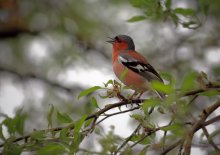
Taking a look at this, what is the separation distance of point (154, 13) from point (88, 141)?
1.64 m

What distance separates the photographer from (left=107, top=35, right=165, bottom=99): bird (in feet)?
17.9

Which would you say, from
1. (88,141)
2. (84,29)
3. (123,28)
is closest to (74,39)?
(84,29)

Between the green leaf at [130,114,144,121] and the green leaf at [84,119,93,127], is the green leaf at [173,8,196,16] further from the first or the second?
the green leaf at [84,119,93,127]

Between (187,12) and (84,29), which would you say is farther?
(84,29)

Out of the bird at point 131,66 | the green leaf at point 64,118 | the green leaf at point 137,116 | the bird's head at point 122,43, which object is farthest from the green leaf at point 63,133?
the bird's head at point 122,43

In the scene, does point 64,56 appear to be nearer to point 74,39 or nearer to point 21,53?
point 74,39

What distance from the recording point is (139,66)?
19.9ft

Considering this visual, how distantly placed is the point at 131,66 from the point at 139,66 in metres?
0.13

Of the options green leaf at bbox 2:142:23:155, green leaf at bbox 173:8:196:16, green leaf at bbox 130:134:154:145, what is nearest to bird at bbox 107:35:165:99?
green leaf at bbox 173:8:196:16

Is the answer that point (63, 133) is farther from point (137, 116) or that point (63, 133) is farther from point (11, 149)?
point (137, 116)

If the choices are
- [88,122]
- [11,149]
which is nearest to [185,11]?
[88,122]

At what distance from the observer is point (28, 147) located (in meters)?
3.43

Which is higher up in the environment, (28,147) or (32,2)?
(32,2)

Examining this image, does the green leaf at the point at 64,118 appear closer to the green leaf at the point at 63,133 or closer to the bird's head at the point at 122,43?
the green leaf at the point at 63,133
